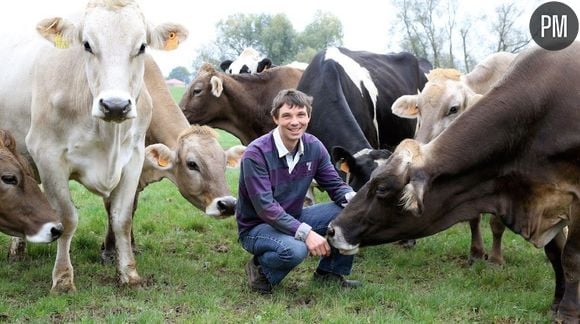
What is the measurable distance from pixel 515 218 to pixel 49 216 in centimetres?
362

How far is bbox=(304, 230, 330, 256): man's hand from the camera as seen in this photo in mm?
5168

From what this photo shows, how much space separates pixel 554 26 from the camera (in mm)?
5898

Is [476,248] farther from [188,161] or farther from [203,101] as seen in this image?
[203,101]

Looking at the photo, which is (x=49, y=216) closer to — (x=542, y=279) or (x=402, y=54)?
(x=542, y=279)

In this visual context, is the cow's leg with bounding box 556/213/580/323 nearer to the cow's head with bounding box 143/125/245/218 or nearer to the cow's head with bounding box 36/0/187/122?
the cow's head with bounding box 143/125/245/218

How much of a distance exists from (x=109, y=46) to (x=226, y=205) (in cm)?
188

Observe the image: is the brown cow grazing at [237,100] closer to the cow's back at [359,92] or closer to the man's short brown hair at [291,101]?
the cow's back at [359,92]

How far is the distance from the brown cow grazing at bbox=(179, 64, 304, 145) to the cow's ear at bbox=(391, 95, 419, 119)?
8.11ft

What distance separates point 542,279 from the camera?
6.27m

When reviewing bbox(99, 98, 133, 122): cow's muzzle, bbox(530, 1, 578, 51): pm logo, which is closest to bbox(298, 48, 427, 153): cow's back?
bbox(530, 1, 578, 51): pm logo

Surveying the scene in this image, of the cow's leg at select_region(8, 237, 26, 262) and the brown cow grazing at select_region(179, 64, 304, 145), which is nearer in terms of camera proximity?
the cow's leg at select_region(8, 237, 26, 262)

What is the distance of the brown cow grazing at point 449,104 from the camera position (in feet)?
23.1

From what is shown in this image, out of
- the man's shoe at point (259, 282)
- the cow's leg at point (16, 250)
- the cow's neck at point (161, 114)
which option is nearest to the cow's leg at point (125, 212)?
the cow's neck at point (161, 114)

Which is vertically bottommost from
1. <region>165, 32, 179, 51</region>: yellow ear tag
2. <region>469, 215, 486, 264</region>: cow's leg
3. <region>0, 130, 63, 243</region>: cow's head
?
<region>469, 215, 486, 264</region>: cow's leg
